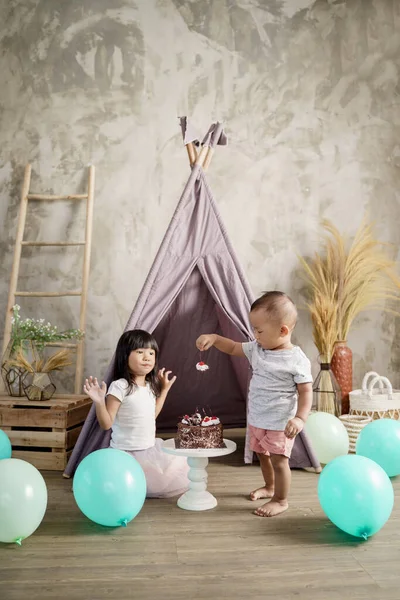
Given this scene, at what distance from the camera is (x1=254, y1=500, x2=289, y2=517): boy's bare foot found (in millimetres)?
2350

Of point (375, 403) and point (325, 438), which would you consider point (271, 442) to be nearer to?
point (325, 438)

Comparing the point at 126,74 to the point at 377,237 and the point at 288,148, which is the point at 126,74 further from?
the point at 377,237

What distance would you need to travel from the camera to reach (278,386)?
246 centimetres

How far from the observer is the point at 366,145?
14.2ft

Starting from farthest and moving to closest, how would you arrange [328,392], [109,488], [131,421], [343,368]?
[343,368] → [328,392] → [131,421] → [109,488]

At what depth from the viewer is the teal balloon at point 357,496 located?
6.56 ft

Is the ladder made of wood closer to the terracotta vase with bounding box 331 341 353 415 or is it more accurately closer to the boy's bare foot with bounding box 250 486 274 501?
the boy's bare foot with bounding box 250 486 274 501

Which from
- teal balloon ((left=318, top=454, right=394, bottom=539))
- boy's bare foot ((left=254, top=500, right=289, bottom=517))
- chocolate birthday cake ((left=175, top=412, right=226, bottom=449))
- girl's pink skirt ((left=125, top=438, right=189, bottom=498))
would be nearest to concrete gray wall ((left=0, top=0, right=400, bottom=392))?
girl's pink skirt ((left=125, top=438, right=189, bottom=498))

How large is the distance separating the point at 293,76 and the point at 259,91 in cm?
29

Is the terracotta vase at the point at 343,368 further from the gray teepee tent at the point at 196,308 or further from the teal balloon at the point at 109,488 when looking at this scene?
the teal balloon at the point at 109,488

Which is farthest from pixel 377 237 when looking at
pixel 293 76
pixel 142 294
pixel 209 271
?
pixel 142 294

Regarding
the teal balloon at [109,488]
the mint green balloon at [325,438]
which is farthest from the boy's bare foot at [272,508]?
the mint green balloon at [325,438]

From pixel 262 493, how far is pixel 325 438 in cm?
61

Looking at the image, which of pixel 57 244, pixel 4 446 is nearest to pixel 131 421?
pixel 4 446
